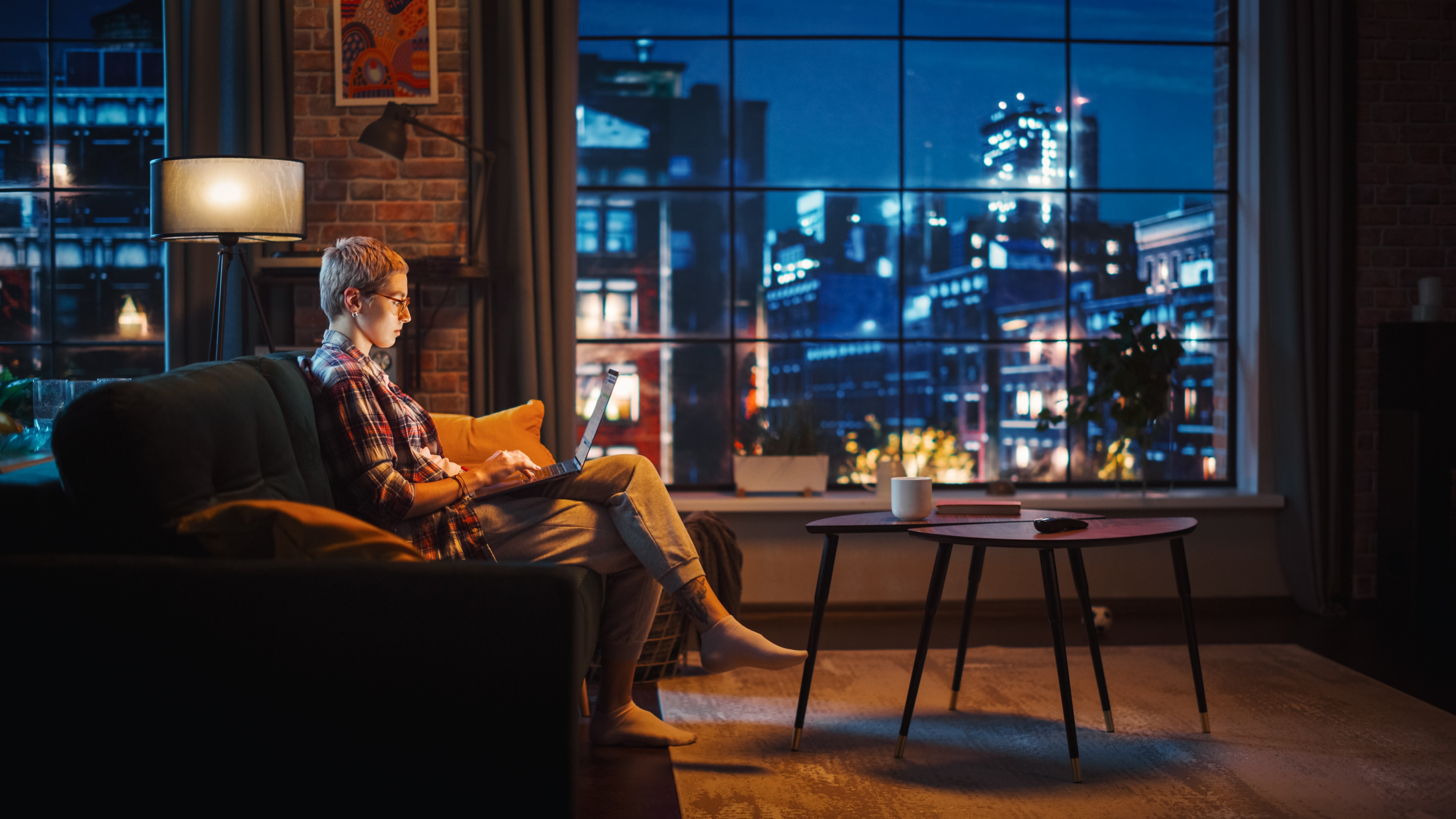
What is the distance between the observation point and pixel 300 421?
233cm

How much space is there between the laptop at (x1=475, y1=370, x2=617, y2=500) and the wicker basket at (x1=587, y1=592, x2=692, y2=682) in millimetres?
750

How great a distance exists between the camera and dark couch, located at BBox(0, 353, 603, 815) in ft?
5.36

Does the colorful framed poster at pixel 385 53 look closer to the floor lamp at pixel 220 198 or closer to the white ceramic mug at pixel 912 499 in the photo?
the floor lamp at pixel 220 198

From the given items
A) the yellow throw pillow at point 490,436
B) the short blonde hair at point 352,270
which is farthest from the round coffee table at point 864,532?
the short blonde hair at point 352,270

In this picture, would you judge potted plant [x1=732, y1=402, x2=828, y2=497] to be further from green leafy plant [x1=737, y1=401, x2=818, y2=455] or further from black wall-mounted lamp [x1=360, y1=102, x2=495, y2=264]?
black wall-mounted lamp [x1=360, y1=102, x2=495, y2=264]

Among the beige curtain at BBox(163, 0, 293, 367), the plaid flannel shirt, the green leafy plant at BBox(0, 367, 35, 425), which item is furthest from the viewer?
the beige curtain at BBox(163, 0, 293, 367)

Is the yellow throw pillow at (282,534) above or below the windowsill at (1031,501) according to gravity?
above

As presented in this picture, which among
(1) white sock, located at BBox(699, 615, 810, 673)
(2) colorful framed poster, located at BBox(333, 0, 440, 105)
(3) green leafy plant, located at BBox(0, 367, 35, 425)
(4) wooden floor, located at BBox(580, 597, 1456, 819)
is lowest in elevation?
(4) wooden floor, located at BBox(580, 597, 1456, 819)

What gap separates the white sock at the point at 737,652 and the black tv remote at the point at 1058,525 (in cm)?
65

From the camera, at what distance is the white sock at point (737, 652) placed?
8.04 ft

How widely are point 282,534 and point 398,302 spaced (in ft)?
3.40

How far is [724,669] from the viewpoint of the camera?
8.02 feet

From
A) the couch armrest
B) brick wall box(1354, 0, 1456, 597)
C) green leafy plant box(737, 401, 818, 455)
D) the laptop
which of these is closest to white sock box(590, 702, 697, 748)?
the laptop

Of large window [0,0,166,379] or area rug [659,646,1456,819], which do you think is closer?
area rug [659,646,1456,819]
